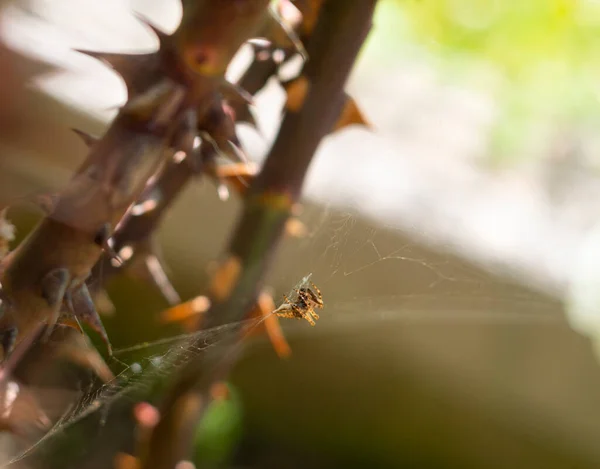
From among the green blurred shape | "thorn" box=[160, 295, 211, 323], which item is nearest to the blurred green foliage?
the green blurred shape

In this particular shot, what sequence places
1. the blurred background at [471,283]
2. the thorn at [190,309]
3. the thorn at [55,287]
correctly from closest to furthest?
the thorn at [55,287]
the thorn at [190,309]
the blurred background at [471,283]

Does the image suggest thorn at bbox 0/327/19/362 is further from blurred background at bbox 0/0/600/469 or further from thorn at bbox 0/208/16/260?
blurred background at bbox 0/0/600/469

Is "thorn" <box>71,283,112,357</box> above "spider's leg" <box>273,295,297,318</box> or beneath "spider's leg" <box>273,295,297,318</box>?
above

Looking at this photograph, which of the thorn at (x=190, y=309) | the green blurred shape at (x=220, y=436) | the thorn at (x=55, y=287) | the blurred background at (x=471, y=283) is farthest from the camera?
the green blurred shape at (x=220, y=436)

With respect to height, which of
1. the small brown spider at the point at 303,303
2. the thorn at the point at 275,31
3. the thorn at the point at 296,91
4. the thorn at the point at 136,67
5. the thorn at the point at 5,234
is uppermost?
the thorn at the point at 275,31

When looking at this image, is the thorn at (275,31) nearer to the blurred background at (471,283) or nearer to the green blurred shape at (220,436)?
the blurred background at (471,283)

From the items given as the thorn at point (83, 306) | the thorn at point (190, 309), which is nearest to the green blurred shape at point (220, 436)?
the thorn at point (190, 309)

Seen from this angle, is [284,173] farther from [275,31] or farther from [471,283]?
[471,283]
